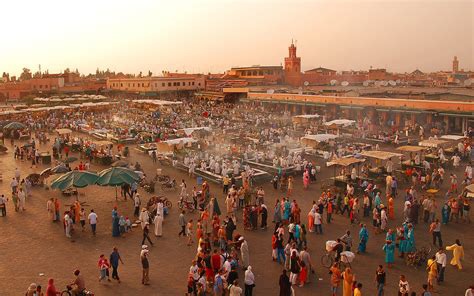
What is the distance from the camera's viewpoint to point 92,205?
1675cm

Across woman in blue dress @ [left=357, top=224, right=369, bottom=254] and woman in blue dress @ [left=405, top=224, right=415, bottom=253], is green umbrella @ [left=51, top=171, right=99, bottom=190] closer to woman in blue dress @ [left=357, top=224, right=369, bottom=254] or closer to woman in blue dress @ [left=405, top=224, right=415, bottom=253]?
woman in blue dress @ [left=357, top=224, right=369, bottom=254]

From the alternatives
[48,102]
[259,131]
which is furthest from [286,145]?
[48,102]

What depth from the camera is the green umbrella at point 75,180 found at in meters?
15.3

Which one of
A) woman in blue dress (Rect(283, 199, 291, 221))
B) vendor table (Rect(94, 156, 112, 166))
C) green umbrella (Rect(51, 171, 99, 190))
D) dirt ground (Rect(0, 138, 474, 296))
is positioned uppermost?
green umbrella (Rect(51, 171, 99, 190))

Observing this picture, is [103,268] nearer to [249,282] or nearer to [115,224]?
[115,224]

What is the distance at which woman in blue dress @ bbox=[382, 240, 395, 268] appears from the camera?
1080 centimetres

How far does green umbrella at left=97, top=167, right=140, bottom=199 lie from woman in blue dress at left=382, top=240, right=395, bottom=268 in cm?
911

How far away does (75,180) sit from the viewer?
1538 centimetres

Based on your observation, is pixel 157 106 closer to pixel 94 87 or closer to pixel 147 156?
pixel 147 156

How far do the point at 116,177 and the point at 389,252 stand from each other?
957 centimetres

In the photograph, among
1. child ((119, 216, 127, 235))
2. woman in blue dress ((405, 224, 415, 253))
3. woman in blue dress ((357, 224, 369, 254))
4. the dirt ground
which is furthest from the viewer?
child ((119, 216, 127, 235))

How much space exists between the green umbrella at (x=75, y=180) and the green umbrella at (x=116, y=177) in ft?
0.96

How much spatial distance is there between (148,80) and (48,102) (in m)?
16.5

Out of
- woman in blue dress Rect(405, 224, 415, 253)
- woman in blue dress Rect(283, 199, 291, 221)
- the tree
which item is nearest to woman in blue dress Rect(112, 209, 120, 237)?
woman in blue dress Rect(283, 199, 291, 221)
